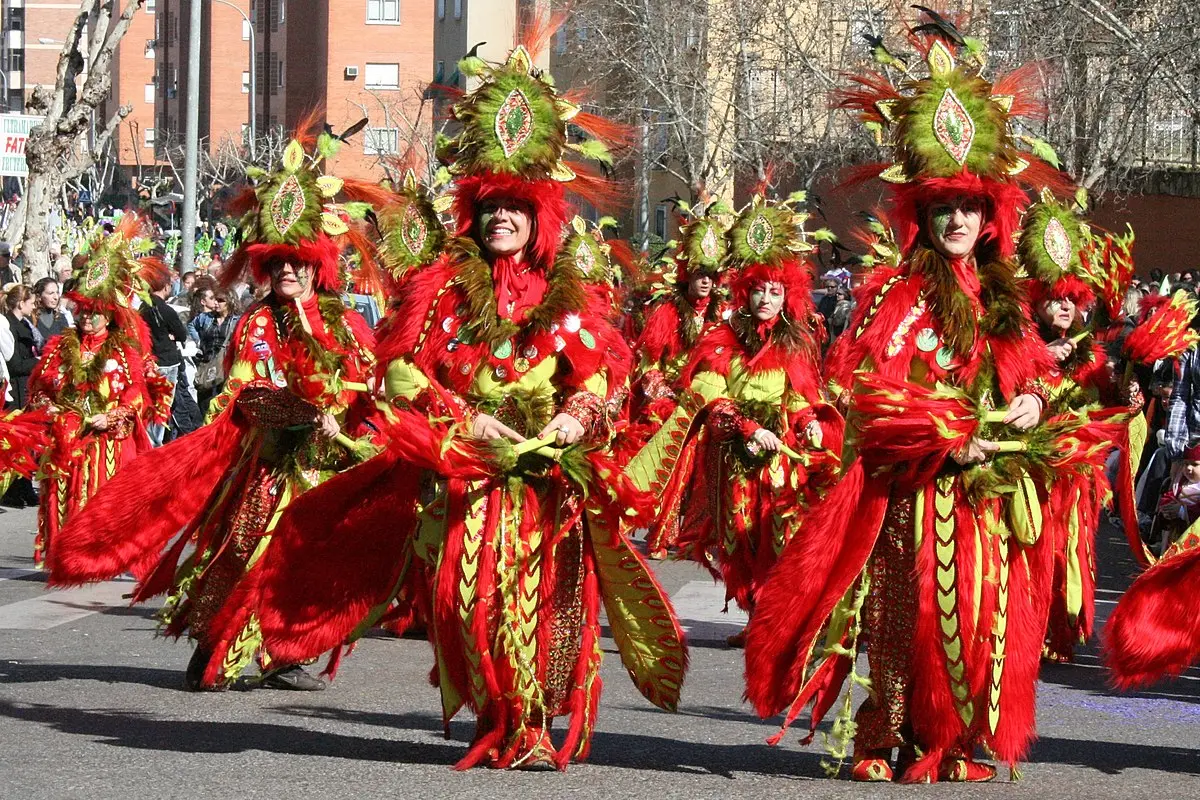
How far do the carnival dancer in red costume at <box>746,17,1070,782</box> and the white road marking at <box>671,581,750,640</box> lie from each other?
3.49 m

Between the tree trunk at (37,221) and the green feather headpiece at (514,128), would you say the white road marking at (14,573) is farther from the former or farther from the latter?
the tree trunk at (37,221)

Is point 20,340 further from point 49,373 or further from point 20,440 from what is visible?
point 20,440

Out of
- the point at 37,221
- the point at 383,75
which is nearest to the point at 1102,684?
the point at 37,221

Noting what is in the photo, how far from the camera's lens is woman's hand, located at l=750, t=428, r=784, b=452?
930 cm

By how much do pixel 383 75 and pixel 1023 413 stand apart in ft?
214

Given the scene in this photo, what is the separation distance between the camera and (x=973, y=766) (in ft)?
20.5

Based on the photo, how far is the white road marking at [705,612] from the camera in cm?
1013

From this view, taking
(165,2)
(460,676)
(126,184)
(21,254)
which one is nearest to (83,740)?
(460,676)

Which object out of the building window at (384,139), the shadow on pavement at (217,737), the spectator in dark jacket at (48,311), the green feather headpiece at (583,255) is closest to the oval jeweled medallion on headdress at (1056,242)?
the green feather headpiece at (583,255)

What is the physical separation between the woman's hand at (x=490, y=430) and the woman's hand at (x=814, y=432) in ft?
11.5

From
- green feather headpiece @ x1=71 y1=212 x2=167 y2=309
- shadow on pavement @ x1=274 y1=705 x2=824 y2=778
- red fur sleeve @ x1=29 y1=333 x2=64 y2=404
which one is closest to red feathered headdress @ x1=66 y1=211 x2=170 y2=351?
green feather headpiece @ x1=71 y1=212 x2=167 y2=309

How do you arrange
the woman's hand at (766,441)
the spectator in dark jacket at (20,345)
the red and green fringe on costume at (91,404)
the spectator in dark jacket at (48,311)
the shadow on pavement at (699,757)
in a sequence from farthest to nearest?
1. the spectator in dark jacket at (48,311)
2. the spectator in dark jacket at (20,345)
3. the red and green fringe on costume at (91,404)
4. the woman's hand at (766,441)
5. the shadow on pavement at (699,757)

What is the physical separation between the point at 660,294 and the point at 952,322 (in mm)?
7118

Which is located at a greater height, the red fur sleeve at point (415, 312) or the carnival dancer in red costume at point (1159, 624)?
the red fur sleeve at point (415, 312)
